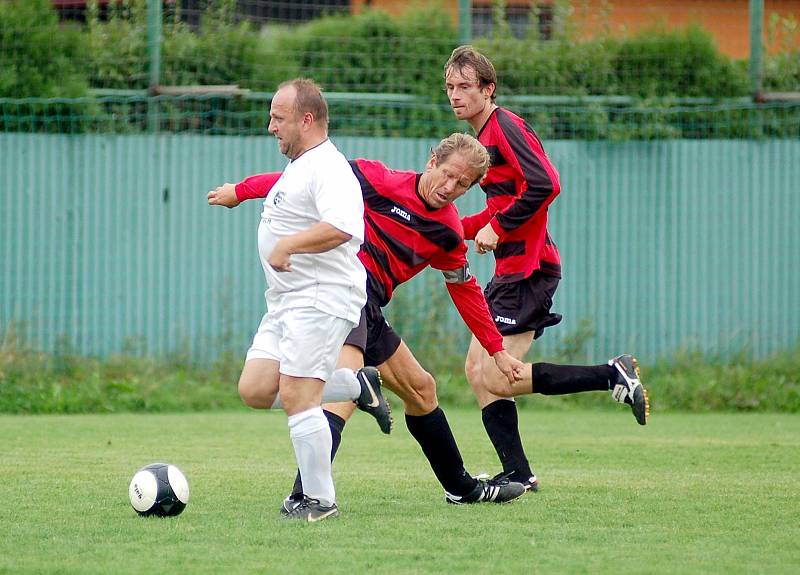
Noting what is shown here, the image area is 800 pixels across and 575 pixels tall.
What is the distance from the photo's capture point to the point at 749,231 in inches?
512

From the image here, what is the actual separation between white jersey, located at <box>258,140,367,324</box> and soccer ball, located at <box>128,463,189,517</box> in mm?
927

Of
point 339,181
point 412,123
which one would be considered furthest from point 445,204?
point 412,123

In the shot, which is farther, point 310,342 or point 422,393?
point 422,393

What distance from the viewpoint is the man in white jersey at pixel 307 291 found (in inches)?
212

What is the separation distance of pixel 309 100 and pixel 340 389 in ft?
4.31

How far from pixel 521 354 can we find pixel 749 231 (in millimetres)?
6790

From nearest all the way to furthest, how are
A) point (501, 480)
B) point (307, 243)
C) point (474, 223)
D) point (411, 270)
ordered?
1. point (307, 243)
2. point (411, 270)
3. point (501, 480)
4. point (474, 223)

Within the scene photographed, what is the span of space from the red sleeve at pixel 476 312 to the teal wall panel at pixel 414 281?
628 cm

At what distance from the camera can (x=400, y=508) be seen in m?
5.98

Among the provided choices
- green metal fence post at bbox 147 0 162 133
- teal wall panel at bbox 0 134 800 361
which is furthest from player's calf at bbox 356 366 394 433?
green metal fence post at bbox 147 0 162 133

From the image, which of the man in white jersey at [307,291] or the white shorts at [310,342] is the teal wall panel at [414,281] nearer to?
the man in white jersey at [307,291]

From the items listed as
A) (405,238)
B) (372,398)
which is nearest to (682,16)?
(405,238)

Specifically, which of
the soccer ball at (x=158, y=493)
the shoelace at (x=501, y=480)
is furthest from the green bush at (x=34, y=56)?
the soccer ball at (x=158, y=493)

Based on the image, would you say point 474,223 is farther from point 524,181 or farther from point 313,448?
point 313,448
